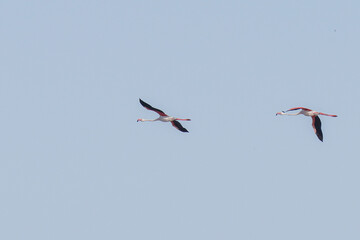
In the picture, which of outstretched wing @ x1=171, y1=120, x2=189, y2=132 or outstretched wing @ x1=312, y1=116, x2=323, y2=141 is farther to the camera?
outstretched wing @ x1=171, y1=120, x2=189, y2=132

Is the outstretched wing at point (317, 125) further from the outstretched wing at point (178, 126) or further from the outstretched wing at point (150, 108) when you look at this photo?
the outstretched wing at point (150, 108)

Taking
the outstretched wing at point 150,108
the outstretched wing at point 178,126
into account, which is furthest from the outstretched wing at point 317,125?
the outstretched wing at point 150,108

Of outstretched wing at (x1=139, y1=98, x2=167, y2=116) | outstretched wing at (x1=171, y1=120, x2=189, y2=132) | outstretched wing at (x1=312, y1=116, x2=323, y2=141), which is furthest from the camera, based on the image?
outstretched wing at (x1=171, y1=120, x2=189, y2=132)

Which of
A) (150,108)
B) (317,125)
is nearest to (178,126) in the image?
(150,108)

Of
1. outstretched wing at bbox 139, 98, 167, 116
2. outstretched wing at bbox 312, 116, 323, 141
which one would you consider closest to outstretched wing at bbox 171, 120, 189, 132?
outstretched wing at bbox 139, 98, 167, 116

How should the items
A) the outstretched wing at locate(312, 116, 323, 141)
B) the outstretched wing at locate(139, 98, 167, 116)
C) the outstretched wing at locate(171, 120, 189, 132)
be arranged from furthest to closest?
1. the outstretched wing at locate(171, 120, 189, 132)
2. the outstretched wing at locate(312, 116, 323, 141)
3. the outstretched wing at locate(139, 98, 167, 116)

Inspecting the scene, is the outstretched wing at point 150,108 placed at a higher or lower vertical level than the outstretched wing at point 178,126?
higher

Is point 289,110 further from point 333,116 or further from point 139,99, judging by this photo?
point 139,99

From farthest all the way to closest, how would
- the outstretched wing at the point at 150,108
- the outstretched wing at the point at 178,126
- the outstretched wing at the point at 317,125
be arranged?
1. the outstretched wing at the point at 178,126
2. the outstretched wing at the point at 317,125
3. the outstretched wing at the point at 150,108

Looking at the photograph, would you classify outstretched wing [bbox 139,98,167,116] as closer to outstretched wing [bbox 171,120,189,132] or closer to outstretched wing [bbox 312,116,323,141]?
outstretched wing [bbox 171,120,189,132]

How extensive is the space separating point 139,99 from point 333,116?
17.9 meters

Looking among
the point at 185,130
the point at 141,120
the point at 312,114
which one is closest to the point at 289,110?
the point at 312,114

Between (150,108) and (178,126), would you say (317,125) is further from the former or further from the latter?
(150,108)

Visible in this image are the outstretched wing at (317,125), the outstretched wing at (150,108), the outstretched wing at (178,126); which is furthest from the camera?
the outstretched wing at (178,126)
